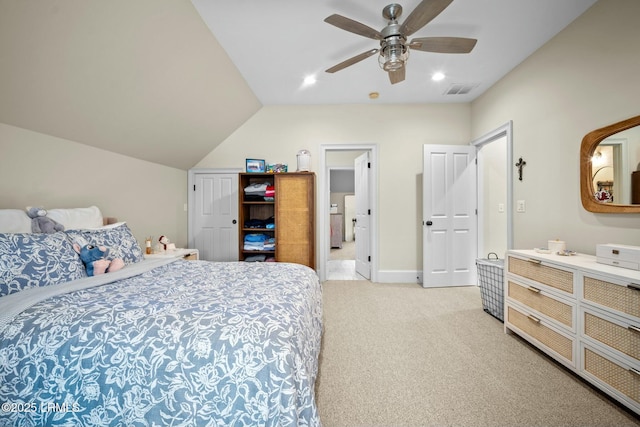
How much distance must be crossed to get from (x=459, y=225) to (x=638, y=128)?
2.05 metres

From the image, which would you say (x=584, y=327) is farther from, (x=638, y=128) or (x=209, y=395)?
(x=209, y=395)

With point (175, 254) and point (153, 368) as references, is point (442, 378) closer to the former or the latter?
point (153, 368)

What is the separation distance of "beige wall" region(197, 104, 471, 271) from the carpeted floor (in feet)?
4.44

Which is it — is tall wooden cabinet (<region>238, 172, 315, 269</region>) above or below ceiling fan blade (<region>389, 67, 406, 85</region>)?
below

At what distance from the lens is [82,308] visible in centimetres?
116

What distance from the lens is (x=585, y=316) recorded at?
5.24ft

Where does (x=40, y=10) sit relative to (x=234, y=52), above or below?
below

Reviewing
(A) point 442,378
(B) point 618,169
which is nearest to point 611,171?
(B) point 618,169

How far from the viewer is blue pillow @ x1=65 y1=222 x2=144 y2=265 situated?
1.84m

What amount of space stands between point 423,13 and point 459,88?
217 cm

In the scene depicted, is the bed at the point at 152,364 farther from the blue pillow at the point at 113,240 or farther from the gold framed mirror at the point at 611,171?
the gold framed mirror at the point at 611,171

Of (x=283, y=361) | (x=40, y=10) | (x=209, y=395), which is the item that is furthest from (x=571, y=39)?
(x=40, y=10)

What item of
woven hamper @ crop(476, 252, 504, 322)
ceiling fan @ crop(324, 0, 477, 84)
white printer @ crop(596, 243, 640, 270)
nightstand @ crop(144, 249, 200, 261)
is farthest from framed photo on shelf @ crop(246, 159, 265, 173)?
white printer @ crop(596, 243, 640, 270)

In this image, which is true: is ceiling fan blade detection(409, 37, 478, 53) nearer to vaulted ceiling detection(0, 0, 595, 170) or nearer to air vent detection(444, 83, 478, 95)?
vaulted ceiling detection(0, 0, 595, 170)
